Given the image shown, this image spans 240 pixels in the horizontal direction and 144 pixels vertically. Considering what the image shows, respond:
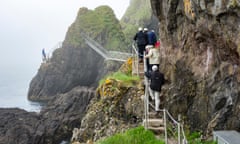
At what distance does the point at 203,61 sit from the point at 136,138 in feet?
12.3

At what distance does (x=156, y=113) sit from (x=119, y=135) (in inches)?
67.8

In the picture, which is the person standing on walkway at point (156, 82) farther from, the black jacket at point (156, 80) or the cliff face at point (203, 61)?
the cliff face at point (203, 61)

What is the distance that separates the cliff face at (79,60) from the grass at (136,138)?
196ft

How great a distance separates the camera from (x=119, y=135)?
17.4 m

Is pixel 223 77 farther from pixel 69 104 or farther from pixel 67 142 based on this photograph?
pixel 69 104

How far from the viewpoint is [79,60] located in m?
83.2

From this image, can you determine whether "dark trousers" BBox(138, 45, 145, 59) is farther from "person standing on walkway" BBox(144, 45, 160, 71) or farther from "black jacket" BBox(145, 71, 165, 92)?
"black jacket" BBox(145, 71, 165, 92)

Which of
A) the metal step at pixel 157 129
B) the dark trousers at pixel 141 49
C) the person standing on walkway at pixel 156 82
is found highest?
the dark trousers at pixel 141 49

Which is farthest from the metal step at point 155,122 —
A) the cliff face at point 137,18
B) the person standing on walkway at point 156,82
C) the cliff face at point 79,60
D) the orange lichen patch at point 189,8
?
the cliff face at point 137,18

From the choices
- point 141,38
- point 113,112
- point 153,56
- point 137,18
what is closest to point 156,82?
point 153,56

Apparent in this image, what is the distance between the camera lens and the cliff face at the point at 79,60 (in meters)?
81.3

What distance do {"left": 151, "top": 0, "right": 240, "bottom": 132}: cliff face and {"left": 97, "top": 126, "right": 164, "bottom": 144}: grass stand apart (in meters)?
1.62

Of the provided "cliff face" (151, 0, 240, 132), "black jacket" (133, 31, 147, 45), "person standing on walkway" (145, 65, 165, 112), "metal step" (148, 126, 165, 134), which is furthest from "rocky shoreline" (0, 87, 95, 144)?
"metal step" (148, 126, 165, 134)

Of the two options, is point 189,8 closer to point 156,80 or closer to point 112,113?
point 156,80
